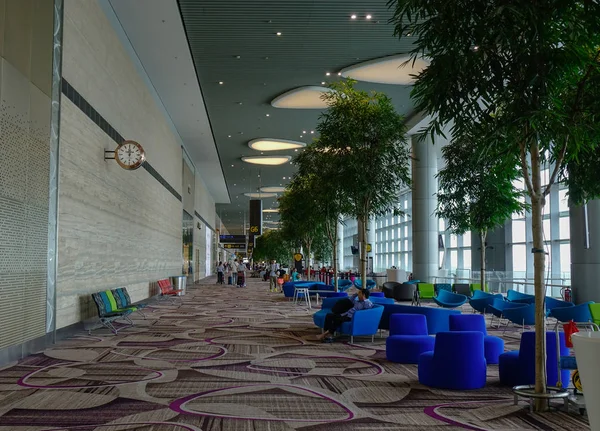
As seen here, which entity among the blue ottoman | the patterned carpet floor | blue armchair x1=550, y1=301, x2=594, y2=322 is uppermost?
blue armchair x1=550, y1=301, x2=594, y2=322

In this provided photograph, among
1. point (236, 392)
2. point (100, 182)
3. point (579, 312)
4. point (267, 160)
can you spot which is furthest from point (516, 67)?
point (267, 160)

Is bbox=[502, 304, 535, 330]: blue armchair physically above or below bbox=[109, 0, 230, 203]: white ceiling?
below

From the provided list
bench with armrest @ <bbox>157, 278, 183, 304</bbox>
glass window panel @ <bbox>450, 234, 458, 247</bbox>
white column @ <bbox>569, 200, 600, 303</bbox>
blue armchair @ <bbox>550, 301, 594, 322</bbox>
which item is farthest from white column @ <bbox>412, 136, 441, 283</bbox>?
blue armchair @ <bbox>550, 301, 594, 322</bbox>

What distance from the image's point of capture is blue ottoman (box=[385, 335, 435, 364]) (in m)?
7.91

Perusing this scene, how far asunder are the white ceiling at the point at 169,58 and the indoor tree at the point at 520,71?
8.78 m

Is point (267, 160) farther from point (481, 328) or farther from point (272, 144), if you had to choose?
point (481, 328)

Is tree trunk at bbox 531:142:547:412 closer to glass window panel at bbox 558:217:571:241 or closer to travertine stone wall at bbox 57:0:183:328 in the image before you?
travertine stone wall at bbox 57:0:183:328

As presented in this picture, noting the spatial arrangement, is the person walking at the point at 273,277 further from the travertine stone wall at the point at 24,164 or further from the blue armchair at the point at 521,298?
the travertine stone wall at the point at 24,164

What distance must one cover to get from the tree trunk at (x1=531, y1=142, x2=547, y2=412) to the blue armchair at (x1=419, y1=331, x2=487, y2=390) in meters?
0.79

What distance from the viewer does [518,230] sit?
24562mm

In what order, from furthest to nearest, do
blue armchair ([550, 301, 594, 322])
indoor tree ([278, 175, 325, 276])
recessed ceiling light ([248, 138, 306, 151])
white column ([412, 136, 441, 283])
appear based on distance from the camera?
recessed ceiling light ([248, 138, 306, 151]) → white column ([412, 136, 441, 283]) → indoor tree ([278, 175, 325, 276]) → blue armchair ([550, 301, 594, 322])

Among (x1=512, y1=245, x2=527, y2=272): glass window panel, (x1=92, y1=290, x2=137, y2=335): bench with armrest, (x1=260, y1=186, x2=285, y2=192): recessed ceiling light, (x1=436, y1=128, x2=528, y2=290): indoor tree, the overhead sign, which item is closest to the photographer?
(x1=92, y1=290, x2=137, y2=335): bench with armrest

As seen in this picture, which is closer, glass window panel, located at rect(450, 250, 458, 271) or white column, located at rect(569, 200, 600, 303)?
white column, located at rect(569, 200, 600, 303)

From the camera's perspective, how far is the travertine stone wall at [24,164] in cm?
742
